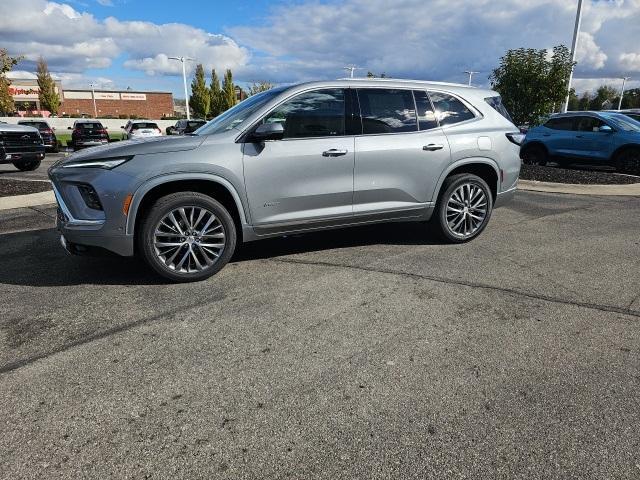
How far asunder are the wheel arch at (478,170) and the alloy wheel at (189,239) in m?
2.56

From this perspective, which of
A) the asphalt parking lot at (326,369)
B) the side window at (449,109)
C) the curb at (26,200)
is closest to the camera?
the asphalt parking lot at (326,369)

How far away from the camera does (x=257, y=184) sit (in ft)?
14.6

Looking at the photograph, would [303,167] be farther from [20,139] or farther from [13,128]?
[13,128]

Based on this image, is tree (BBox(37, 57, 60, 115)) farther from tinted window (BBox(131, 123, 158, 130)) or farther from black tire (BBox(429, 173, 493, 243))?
black tire (BBox(429, 173, 493, 243))

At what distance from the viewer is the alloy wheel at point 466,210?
5594mm

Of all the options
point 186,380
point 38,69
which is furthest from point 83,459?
point 38,69

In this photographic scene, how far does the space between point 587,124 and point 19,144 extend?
15403mm

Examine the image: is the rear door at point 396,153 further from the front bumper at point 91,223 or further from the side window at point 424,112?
the front bumper at point 91,223

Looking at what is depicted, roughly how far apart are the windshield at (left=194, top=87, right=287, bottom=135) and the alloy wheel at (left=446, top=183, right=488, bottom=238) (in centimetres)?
236

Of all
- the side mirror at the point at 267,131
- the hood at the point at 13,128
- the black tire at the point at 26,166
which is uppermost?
the side mirror at the point at 267,131

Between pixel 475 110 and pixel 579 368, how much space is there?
3577 mm

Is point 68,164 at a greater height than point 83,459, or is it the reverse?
point 68,164

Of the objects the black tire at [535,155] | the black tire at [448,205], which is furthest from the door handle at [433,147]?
the black tire at [535,155]

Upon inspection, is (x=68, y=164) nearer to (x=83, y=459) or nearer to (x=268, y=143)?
(x=268, y=143)
